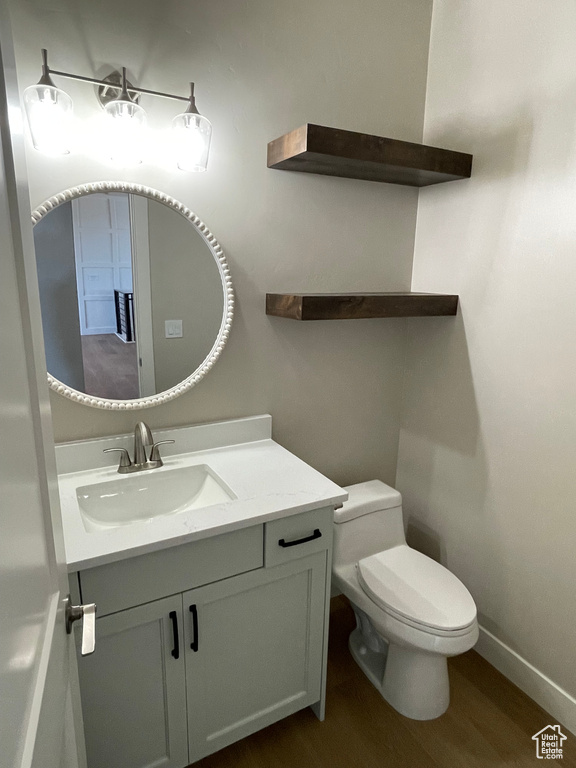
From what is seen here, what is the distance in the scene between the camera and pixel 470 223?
1848 mm

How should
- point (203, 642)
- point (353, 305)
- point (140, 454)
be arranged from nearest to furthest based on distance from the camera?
point (203, 642)
point (140, 454)
point (353, 305)

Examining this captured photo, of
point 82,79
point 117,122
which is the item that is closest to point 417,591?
point 117,122

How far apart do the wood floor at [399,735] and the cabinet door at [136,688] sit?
11.1 inches

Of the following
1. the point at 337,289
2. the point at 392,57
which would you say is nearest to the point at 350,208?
the point at 337,289

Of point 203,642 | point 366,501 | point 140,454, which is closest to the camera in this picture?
point 203,642

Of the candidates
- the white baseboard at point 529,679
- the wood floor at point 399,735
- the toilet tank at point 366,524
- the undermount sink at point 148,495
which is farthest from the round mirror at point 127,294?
the white baseboard at point 529,679

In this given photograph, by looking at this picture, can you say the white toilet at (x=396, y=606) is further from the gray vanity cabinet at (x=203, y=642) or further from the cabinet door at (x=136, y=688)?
the cabinet door at (x=136, y=688)

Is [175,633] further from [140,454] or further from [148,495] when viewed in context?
[140,454]

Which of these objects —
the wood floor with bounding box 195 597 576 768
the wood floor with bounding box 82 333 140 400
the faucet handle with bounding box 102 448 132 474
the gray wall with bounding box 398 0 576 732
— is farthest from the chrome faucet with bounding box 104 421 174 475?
the gray wall with bounding box 398 0 576 732

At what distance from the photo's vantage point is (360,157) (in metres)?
1.61

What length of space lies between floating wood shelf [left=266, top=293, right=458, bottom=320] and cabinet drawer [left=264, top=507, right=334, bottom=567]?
2.11 ft

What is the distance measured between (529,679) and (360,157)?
77.1 inches

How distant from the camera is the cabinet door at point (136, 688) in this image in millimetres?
1240

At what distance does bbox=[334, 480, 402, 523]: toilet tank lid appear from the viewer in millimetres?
1879
